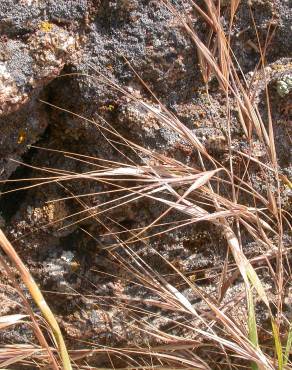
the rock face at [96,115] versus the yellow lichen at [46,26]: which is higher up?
the yellow lichen at [46,26]

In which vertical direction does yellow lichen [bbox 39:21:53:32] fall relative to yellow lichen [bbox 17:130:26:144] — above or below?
above

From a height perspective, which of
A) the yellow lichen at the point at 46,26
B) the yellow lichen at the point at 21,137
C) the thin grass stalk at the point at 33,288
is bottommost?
the thin grass stalk at the point at 33,288

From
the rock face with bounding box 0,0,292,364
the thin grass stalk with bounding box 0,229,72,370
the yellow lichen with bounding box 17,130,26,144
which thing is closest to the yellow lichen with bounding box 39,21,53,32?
the rock face with bounding box 0,0,292,364

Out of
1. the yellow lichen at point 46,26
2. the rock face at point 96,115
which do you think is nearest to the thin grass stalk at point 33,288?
the rock face at point 96,115

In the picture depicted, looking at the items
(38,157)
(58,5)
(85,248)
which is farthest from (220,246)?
(58,5)

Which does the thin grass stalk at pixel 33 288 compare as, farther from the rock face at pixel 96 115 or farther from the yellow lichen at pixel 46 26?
the yellow lichen at pixel 46 26

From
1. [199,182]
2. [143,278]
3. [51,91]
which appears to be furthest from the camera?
[51,91]

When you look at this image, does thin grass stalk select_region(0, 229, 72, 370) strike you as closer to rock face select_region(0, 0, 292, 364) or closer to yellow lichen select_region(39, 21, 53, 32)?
rock face select_region(0, 0, 292, 364)

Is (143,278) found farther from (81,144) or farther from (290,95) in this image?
(290,95)
